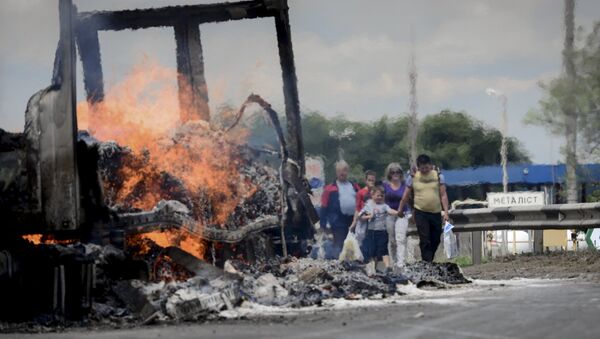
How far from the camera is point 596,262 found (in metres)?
17.9

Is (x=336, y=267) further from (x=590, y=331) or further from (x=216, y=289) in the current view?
(x=590, y=331)

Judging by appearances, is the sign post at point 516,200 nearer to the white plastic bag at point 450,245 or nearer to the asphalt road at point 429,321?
the white plastic bag at point 450,245

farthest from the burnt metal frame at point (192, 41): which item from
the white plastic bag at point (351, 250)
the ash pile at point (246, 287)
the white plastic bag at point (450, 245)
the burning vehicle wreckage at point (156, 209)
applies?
the white plastic bag at point (450, 245)

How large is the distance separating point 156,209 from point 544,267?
7616 mm

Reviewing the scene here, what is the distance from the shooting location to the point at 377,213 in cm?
1956

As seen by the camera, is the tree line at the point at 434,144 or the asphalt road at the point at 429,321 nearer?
the asphalt road at the point at 429,321

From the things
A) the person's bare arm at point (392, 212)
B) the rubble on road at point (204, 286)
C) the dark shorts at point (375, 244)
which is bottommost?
the dark shorts at point (375, 244)

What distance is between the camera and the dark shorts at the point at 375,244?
19.6 meters

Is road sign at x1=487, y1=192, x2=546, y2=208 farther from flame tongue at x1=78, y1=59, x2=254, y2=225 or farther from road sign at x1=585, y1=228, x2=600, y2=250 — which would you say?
flame tongue at x1=78, y1=59, x2=254, y2=225

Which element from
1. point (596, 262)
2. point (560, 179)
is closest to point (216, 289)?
point (596, 262)

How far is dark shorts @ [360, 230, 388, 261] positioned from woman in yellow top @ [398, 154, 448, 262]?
5.77ft

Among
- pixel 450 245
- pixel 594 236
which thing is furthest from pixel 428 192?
pixel 594 236

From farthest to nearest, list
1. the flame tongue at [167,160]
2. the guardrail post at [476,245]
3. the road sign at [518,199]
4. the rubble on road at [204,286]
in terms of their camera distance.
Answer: the road sign at [518,199]
the guardrail post at [476,245]
the flame tongue at [167,160]
the rubble on road at [204,286]

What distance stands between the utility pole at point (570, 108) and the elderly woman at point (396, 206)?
67.9 ft
